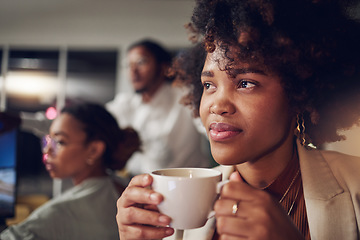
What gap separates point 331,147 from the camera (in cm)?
145

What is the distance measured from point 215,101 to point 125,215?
0.35 m

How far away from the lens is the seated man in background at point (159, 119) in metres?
2.35

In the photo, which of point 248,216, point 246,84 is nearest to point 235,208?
point 248,216

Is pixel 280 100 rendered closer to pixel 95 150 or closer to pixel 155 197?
pixel 155 197

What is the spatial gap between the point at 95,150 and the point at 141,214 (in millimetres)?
960

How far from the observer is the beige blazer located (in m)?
0.77

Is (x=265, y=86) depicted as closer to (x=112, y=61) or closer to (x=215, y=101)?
(x=215, y=101)

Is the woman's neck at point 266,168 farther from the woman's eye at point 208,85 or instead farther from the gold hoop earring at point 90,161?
the gold hoop earring at point 90,161

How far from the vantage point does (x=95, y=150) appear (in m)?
1.52

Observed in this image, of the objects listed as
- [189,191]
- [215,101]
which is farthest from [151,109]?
[189,191]

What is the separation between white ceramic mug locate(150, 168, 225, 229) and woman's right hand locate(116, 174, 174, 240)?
16 millimetres

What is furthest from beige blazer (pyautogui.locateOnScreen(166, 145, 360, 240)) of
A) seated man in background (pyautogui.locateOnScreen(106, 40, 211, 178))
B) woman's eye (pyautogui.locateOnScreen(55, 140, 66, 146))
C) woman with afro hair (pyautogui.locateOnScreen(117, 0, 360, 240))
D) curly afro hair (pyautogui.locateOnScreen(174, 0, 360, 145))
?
seated man in background (pyautogui.locateOnScreen(106, 40, 211, 178))

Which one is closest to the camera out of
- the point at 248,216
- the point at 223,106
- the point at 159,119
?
the point at 248,216

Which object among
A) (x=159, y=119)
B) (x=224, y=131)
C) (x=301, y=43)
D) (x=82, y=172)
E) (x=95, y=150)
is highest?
(x=301, y=43)
